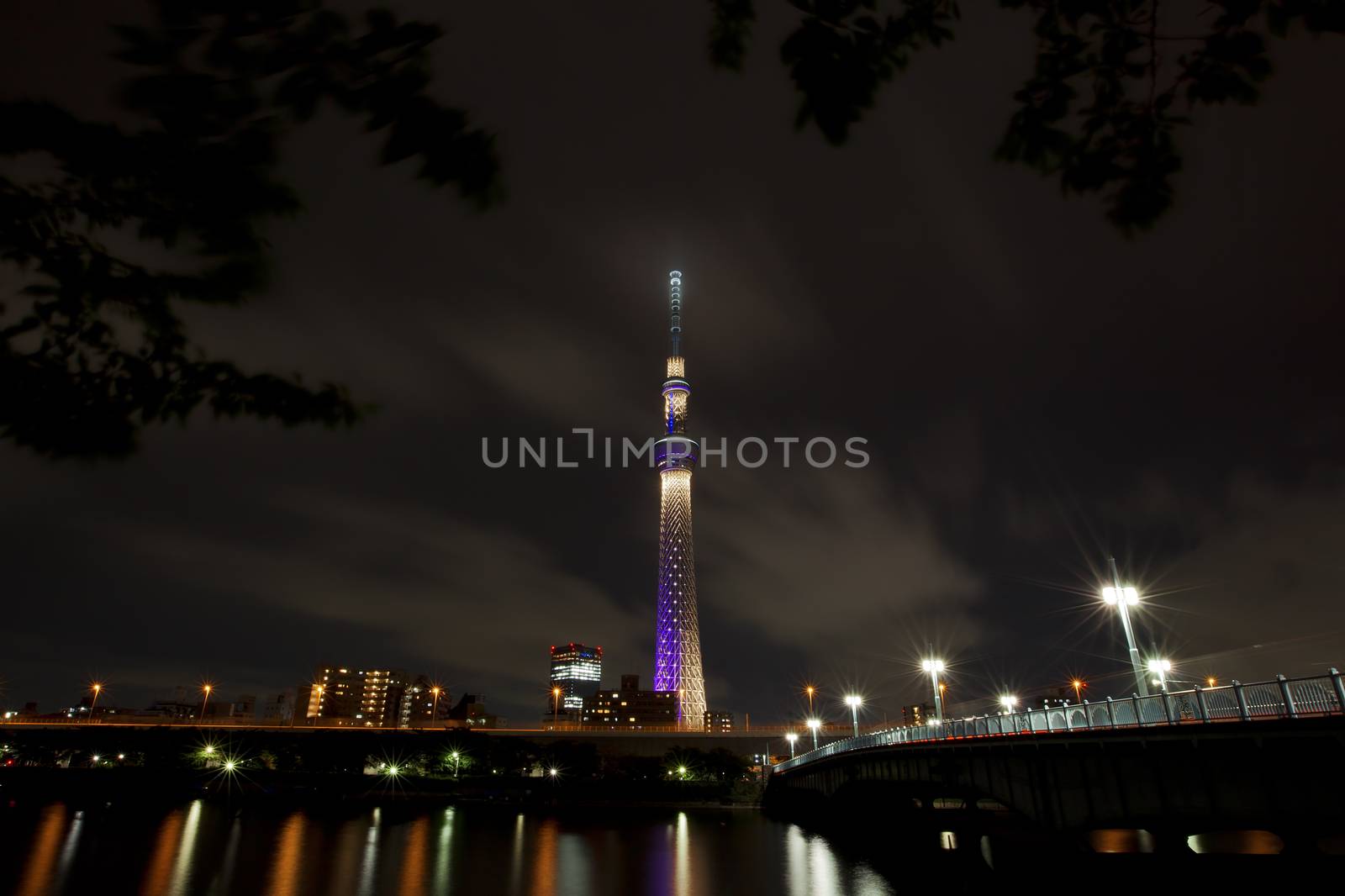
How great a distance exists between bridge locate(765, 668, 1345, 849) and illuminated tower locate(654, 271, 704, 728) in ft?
427

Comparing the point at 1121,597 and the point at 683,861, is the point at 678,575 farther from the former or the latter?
the point at 1121,597

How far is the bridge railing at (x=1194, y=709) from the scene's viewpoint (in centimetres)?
1833

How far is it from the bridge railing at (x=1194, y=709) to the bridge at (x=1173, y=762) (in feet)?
0.12

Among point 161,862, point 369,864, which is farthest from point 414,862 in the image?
point 161,862

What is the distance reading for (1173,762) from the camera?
72.4 feet

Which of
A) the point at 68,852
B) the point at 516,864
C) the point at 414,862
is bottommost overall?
the point at 516,864

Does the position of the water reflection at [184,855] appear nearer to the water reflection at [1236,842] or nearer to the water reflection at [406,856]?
the water reflection at [406,856]

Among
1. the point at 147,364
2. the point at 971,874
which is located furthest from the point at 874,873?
the point at 147,364

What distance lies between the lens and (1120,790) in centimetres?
2409

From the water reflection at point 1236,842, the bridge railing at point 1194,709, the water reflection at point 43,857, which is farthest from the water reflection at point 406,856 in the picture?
the water reflection at point 1236,842

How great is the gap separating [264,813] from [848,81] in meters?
105

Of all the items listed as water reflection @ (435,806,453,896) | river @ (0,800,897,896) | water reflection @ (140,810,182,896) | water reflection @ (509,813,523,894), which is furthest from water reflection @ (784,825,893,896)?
water reflection @ (140,810,182,896)

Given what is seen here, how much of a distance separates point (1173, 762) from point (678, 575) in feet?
509

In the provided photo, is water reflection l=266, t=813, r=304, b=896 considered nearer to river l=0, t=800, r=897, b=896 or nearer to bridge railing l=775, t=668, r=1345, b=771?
river l=0, t=800, r=897, b=896
